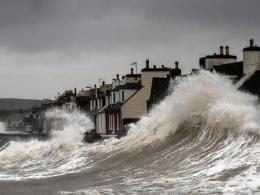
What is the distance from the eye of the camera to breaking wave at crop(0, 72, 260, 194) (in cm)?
1566

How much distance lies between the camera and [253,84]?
97.7ft

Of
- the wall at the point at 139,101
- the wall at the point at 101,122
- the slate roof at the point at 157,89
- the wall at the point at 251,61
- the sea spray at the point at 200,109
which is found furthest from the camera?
the wall at the point at 101,122

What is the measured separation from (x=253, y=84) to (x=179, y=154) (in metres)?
10.3

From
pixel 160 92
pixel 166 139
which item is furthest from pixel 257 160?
pixel 160 92

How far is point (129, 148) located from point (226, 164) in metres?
8.16

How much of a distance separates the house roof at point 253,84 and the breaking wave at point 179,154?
2974 millimetres

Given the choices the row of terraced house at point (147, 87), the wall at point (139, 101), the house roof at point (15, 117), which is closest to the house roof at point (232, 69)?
the row of terraced house at point (147, 87)

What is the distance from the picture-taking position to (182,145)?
71.9 feet

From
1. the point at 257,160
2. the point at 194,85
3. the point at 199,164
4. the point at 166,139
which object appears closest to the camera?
the point at 257,160

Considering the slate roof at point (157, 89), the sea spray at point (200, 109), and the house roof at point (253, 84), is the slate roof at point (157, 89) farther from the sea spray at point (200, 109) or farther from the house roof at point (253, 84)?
the sea spray at point (200, 109)

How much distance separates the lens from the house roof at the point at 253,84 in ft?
94.3

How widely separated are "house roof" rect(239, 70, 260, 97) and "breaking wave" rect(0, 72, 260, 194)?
2.97 meters

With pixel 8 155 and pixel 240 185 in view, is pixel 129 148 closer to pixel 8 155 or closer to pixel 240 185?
pixel 240 185

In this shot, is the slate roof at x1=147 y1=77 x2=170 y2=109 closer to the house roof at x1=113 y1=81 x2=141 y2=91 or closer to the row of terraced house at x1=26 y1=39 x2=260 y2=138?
the row of terraced house at x1=26 y1=39 x2=260 y2=138
